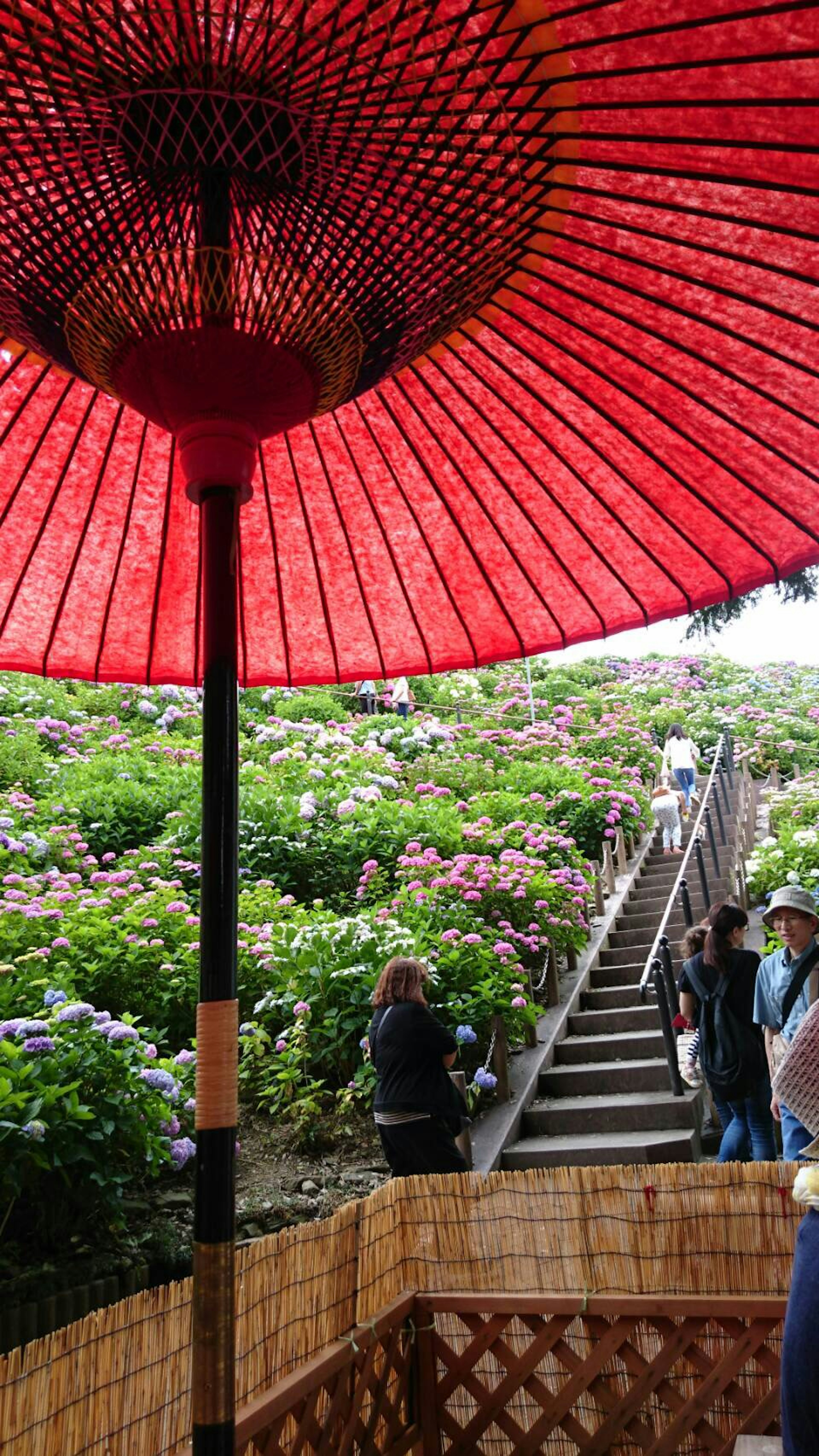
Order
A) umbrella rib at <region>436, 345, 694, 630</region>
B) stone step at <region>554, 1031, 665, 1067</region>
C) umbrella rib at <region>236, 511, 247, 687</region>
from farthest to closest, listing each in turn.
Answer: stone step at <region>554, 1031, 665, 1067</region> → umbrella rib at <region>236, 511, 247, 687</region> → umbrella rib at <region>436, 345, 694, 630</region>

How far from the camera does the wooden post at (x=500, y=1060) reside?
260 inches

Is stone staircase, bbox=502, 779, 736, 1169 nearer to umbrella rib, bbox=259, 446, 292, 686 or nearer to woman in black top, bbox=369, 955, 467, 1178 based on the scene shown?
woman in black top, bbox=369, 955, 467, 1178

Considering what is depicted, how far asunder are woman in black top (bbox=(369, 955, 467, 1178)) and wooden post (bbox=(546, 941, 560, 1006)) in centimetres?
356

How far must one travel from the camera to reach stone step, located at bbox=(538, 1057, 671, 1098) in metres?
7.16

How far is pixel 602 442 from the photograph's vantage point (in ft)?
6.38

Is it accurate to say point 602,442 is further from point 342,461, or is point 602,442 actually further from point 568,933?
point 568,933

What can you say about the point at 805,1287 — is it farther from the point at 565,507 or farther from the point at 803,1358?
the point at 565,507

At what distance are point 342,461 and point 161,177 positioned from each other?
2.55 ft

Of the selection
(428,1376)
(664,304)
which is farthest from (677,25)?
(428,1376)

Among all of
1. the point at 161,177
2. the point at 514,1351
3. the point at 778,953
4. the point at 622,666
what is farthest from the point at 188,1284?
the point at 622,666

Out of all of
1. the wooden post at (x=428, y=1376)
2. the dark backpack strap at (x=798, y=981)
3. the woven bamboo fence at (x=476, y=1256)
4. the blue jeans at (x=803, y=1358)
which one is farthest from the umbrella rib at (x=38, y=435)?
the dark backpack strap at (x=798, y=981)

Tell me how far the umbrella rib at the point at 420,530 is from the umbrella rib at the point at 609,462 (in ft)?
0.81

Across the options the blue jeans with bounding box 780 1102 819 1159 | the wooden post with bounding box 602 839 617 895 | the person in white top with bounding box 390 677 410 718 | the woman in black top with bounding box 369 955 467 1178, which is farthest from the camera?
the person in white top with bounding box 390 677 410 718

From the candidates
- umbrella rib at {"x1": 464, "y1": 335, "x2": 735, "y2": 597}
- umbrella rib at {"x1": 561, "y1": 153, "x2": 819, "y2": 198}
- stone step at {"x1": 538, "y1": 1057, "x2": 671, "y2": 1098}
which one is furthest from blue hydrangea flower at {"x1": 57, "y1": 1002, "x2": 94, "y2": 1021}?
stone step at {"x1": 538, "y1": 1057, "x2": 671, "y2": 1098}
